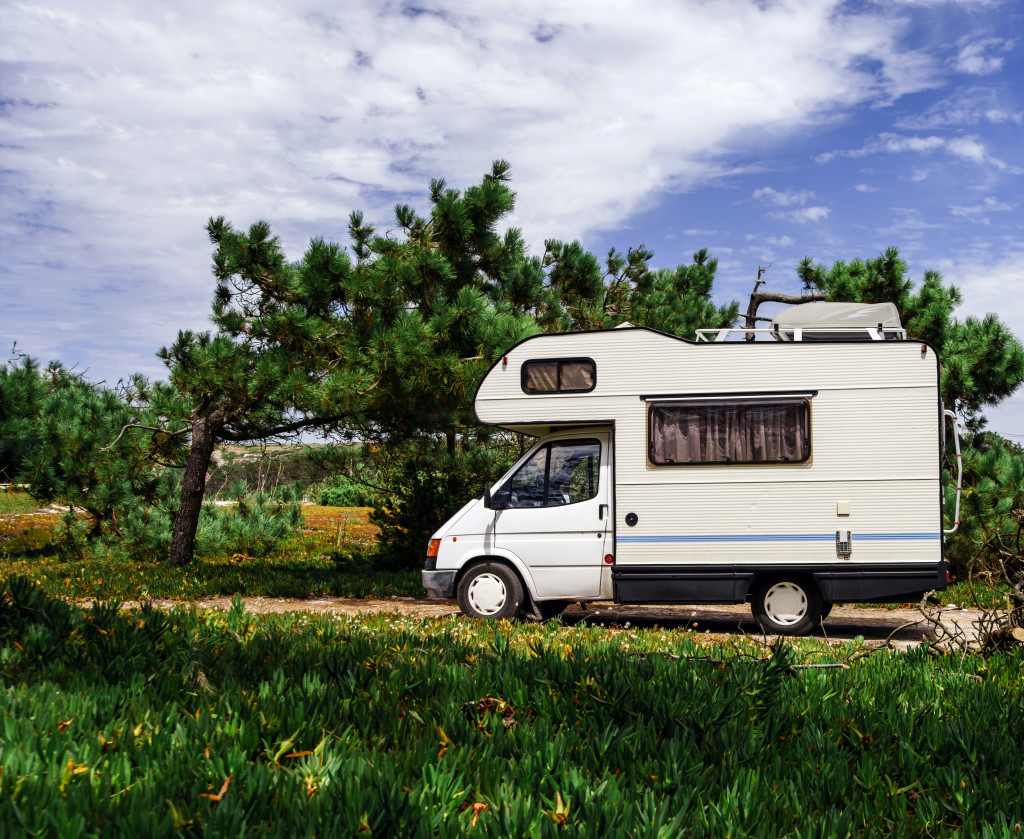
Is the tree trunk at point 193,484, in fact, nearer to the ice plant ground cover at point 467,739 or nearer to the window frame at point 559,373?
the window frame at point 559,373

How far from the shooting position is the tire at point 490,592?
9414mm

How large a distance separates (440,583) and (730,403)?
3854 mm

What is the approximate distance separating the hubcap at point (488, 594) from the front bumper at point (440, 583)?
23 cm

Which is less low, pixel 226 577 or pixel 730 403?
pixel 730 403

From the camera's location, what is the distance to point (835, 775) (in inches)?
120

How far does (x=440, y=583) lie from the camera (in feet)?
31.4

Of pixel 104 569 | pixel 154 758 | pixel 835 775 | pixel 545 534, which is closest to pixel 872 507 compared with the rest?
pixel 545 534

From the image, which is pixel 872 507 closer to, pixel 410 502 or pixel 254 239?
pixel 410 502

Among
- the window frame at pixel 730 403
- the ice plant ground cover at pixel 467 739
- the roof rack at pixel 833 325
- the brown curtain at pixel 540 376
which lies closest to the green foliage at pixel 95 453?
the brown curtain at pixel 540 376

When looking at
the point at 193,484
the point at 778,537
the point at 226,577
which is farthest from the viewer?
the point at 193,484

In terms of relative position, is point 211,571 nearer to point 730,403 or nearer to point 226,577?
point 226,577

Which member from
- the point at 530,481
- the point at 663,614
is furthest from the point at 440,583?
the point at 663,614

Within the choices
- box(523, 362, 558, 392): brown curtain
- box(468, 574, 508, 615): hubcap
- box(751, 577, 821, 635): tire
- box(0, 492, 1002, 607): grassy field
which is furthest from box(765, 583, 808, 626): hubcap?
box(523, 362, 558, 392): brown curtain

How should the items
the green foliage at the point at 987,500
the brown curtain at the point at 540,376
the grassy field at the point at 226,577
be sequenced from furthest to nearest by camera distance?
the green foliage at the point at 987,500 < the grassy field at the point at 226,577 < the brown curtain at the point at 540,376
